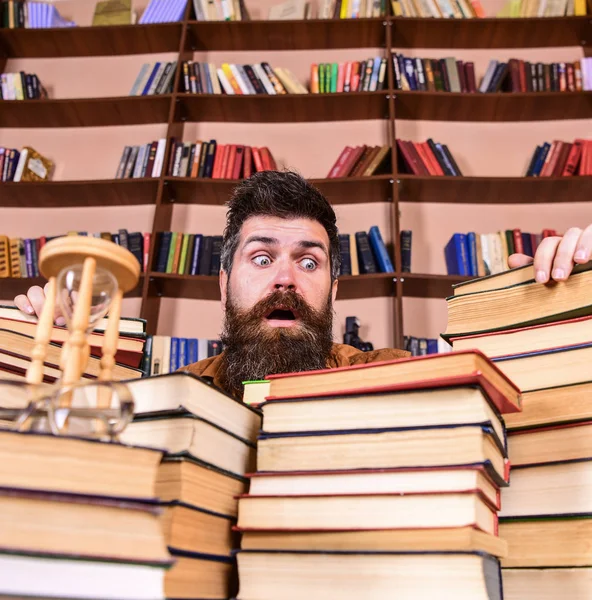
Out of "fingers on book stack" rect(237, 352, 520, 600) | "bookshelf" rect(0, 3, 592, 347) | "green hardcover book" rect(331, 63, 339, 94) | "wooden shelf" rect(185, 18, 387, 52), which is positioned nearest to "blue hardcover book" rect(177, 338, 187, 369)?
"bookshelf" rect(0, 3, 592, 347)

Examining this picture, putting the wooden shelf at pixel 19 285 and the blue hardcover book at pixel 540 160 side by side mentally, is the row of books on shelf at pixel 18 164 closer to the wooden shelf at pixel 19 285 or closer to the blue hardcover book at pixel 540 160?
the wooden shelf at pixel 19 285

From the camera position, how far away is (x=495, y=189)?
2.94 m

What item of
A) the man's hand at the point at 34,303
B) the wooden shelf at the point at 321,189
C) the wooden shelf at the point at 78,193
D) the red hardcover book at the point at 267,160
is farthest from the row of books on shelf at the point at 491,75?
the man's hand at the point at 34,303

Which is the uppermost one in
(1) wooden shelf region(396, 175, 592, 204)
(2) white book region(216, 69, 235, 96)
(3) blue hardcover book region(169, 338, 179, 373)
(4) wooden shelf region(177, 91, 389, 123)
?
(2) white book region(216, 69, 235, 96)

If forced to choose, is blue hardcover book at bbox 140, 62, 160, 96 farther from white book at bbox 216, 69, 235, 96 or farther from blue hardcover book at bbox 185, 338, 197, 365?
blue hardcover book at bbox 185, 338, 197, 365

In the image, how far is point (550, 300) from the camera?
0.74 metres

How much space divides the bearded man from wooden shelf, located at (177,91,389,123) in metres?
Answer: 1.42

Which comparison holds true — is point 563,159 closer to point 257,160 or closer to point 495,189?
point 495,189

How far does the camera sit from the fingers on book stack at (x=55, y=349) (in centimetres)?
80

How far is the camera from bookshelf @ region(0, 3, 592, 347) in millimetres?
2859

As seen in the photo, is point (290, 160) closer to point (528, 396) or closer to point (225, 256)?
point (225, 256)

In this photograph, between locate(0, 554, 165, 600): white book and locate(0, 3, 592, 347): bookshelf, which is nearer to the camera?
locate(0, 554, 165, 600): white book

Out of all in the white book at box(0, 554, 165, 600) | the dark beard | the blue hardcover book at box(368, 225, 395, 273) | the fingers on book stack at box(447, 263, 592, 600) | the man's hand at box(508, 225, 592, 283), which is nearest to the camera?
the white book at box(0, 554, 165, 600)

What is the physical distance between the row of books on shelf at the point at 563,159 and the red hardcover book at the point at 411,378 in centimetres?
253
